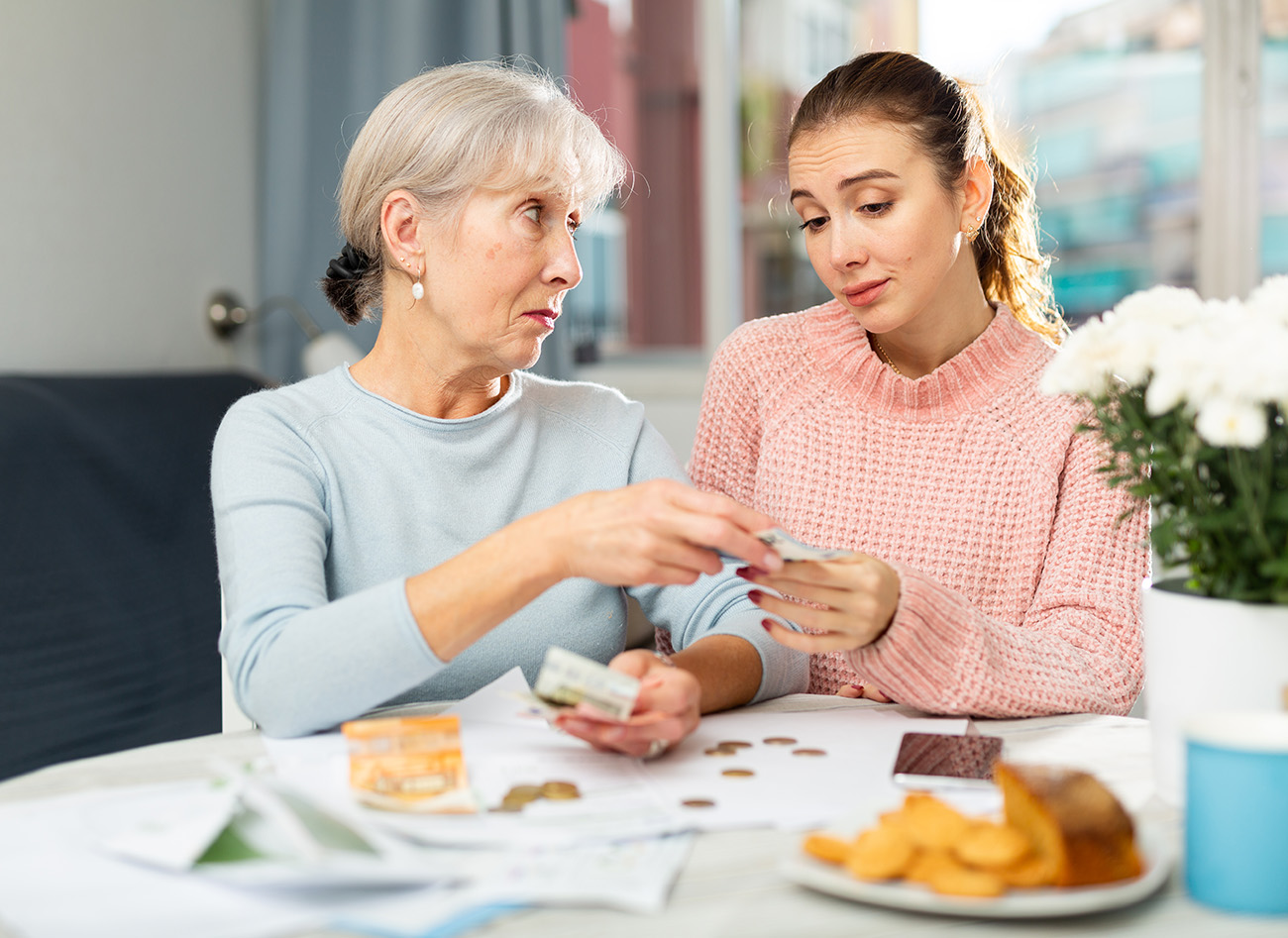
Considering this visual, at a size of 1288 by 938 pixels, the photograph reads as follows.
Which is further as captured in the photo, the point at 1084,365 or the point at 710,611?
the point at 710,611

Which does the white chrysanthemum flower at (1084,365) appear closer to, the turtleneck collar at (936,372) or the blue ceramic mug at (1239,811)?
the blue ceramic mug at (1239,811)

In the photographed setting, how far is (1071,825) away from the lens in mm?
644

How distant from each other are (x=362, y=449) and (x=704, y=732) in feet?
1.61

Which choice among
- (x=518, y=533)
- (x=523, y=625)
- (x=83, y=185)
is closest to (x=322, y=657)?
(x=518, y=533)

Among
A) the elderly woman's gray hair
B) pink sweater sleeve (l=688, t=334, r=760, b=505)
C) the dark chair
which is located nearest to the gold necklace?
pink sweater sleeve (l=688, t=334, r=760, b=505)

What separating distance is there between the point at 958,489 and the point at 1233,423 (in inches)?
27.5

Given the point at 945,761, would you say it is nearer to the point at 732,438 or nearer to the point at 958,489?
the point at 958,489

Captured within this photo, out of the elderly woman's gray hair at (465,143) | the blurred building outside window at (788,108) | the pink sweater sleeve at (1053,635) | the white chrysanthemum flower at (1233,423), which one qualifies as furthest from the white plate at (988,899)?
the blurred building outside window at (788,108)

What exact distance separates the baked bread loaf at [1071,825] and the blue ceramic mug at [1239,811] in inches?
1.6

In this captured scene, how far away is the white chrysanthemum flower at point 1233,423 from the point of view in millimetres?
708

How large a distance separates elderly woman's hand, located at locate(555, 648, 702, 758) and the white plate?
0.24 m

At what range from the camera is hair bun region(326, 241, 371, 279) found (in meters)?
1.40

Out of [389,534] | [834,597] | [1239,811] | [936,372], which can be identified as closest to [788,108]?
[936,372]

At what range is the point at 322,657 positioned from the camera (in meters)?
0.97
